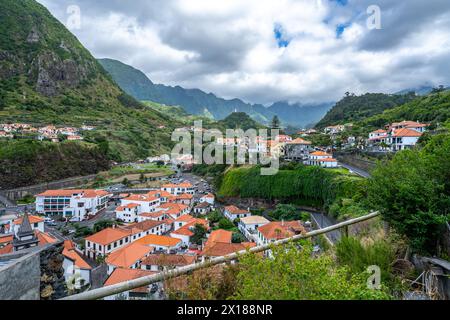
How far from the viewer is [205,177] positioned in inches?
1831

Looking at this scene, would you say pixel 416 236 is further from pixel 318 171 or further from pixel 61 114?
pixel 61 114

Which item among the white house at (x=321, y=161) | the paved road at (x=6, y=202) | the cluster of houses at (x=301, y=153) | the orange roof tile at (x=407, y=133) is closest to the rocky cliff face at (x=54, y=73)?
the paved road at (x=6, y=202)


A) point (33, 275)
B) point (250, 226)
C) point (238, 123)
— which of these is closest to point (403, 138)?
point (250, 226)

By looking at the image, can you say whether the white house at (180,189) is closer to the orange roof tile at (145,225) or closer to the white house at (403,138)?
the orange roof tile at (145,225)

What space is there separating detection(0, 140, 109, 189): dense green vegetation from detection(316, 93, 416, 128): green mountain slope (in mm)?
52053

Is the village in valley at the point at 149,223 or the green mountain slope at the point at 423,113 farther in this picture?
the green mountain slope at the point at 423,113

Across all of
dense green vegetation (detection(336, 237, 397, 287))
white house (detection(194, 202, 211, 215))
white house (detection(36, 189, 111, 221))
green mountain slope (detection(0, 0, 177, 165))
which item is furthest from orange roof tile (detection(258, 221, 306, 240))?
green mountain slope (detection(0, 0, 177, 165))

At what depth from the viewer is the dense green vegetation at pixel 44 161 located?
38.2 m

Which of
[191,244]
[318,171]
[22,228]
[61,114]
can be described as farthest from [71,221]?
[61,114]

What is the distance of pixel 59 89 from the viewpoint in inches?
3051

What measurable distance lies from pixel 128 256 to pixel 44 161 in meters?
35.7

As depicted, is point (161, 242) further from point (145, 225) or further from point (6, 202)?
point (6, 202)

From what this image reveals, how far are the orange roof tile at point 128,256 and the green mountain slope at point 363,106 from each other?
2155 inches

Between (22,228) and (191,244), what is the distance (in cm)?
1098
